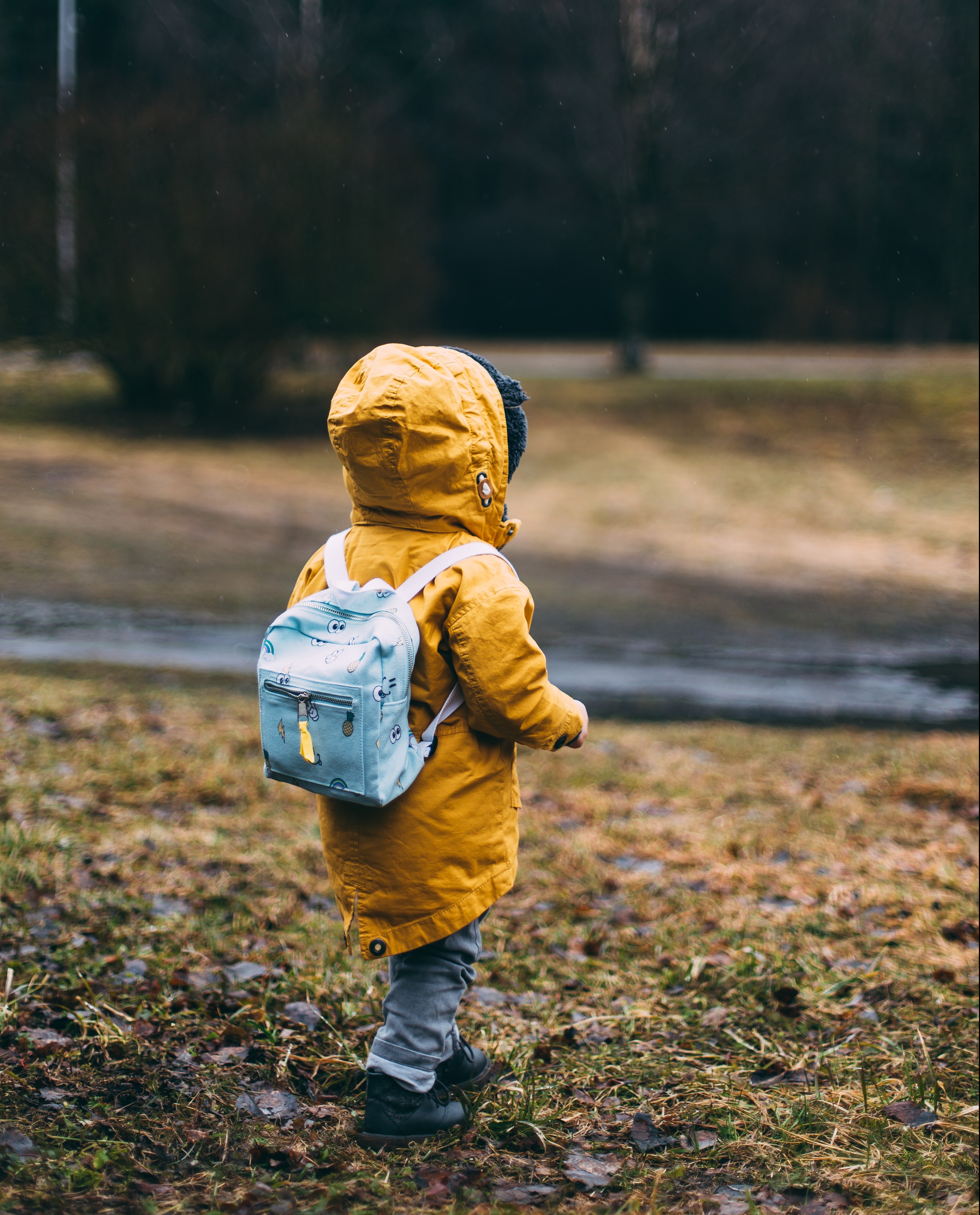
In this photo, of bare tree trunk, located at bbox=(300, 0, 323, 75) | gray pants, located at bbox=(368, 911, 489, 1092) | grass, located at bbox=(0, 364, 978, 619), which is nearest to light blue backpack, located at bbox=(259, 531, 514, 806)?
gray pants, located at bbox=(368, 911, 489, 1092)

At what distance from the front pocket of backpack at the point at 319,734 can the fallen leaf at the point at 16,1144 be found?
0.96 metres

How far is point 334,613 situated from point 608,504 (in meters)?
13.0

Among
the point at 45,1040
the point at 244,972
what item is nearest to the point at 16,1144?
the point at 45,1040

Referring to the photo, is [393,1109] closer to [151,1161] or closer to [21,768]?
[151,1161]

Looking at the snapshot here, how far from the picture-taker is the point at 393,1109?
104 inches

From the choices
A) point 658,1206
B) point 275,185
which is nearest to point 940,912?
point 658,1206

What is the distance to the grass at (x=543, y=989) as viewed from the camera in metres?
2.56

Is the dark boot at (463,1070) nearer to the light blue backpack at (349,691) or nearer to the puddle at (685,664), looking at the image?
the light blue backpack at (349,691)

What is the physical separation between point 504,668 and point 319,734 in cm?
40

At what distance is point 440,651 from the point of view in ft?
8.11

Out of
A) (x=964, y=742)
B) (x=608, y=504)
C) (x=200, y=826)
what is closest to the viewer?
(x=200, y=826)

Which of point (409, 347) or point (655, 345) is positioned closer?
point (409, 347)

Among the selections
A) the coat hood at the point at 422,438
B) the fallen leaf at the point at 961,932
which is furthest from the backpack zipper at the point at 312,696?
the fallen leaf at the point at 961,932

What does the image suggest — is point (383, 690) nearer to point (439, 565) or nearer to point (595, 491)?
point (439, 565)
